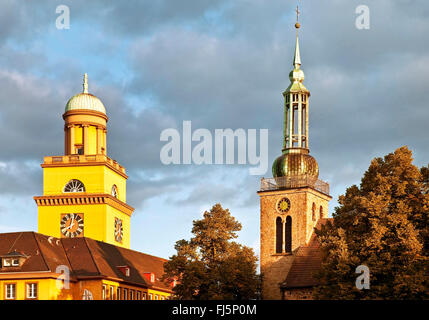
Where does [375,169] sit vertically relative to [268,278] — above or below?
above

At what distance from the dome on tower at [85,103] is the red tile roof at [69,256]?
1924cm

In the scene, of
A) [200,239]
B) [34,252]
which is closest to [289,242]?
[200,239]

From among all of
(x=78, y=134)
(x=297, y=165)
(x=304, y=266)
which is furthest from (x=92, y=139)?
(x=304, y=266)

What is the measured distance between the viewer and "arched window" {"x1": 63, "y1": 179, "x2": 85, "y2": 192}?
114 meters

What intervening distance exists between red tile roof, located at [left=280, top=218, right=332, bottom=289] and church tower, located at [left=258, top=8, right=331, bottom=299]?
2.36 feet

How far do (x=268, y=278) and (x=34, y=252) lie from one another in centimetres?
2109

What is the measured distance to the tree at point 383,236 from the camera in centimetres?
6444

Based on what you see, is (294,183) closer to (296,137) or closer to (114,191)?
(296,137)

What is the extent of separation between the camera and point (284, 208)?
315 feet

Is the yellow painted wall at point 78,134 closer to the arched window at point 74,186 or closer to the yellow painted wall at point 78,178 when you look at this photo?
the yellow painted wall at point 78,178

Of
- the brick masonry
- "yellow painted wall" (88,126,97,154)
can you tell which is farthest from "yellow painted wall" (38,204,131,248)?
the brick masonry

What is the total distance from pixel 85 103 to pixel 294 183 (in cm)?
3197

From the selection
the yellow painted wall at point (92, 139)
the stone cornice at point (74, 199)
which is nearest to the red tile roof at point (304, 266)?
the stone cornice at point (74, 199)
